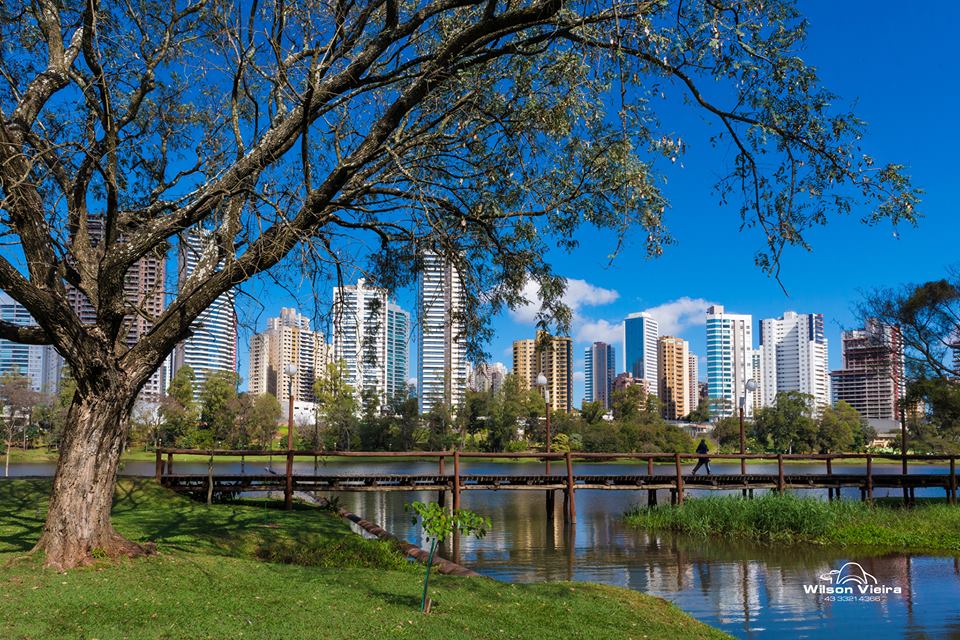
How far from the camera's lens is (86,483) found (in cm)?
743

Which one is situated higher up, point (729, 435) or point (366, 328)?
point (366, 328)

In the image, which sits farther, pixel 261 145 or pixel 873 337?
pixel 873 337

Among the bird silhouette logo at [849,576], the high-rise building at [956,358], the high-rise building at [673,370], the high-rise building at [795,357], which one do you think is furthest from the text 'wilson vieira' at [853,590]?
the high-rise building at [795,357]

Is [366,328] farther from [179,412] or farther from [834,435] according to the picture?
[834,435]

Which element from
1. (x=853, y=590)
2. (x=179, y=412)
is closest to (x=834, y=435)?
(x=179, y=412)

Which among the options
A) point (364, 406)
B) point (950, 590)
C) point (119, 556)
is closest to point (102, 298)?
point (119, 556)

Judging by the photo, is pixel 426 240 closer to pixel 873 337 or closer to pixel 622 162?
pixel 622 162

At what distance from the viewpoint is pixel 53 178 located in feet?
34.0

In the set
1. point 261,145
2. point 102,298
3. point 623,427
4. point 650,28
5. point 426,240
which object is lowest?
point 623,427

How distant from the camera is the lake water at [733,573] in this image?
32.0ft

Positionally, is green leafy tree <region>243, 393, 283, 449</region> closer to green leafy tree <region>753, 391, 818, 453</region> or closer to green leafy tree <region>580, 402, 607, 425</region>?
green leafy tree <region>580, 402, 607, 425</region>

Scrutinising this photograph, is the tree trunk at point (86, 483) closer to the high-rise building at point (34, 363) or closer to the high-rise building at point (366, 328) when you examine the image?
the high-rise building at point (366, 328)

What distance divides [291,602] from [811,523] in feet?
47.2

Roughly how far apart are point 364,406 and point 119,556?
60215 mm
